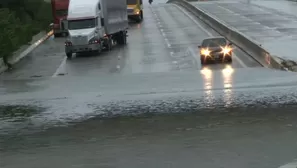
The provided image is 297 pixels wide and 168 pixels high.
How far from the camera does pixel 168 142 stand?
1051 cm

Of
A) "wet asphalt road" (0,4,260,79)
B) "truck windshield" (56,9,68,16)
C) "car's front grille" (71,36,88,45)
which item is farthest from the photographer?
"truck windshield" (56,9,68,16)

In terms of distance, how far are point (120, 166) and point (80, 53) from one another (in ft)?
98.2

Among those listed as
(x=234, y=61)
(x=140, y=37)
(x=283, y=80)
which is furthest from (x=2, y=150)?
(x=140, y=37)

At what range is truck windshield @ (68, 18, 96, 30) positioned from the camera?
37719 millimetres

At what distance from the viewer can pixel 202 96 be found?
1641 cm

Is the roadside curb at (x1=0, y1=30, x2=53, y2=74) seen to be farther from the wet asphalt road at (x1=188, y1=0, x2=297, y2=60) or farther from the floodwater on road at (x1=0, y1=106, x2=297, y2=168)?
the floodwater on road at (x1=0, y1=106, x2=297, y2=168)

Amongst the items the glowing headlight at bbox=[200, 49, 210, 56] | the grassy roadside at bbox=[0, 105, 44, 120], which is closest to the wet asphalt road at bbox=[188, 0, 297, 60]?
the glowing headlight at bbox=[200, 49, 210, 56]

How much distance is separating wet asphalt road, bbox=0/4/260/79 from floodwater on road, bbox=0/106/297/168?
1385 centimetres

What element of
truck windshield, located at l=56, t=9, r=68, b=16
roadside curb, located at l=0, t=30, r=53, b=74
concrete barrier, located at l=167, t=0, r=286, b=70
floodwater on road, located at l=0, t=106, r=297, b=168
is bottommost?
roadside curb, located at l=0, t=30, r=53, b=74

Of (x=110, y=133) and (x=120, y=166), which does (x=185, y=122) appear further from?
(x=120, y=166)

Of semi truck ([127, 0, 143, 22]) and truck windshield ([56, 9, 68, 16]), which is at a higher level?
truck windshield ([56, 9, 68, 16])

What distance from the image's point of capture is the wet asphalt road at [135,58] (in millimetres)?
28797

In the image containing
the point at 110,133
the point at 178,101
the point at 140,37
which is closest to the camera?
the point at 110,133

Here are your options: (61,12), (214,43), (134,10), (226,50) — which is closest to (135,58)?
(214,43)
